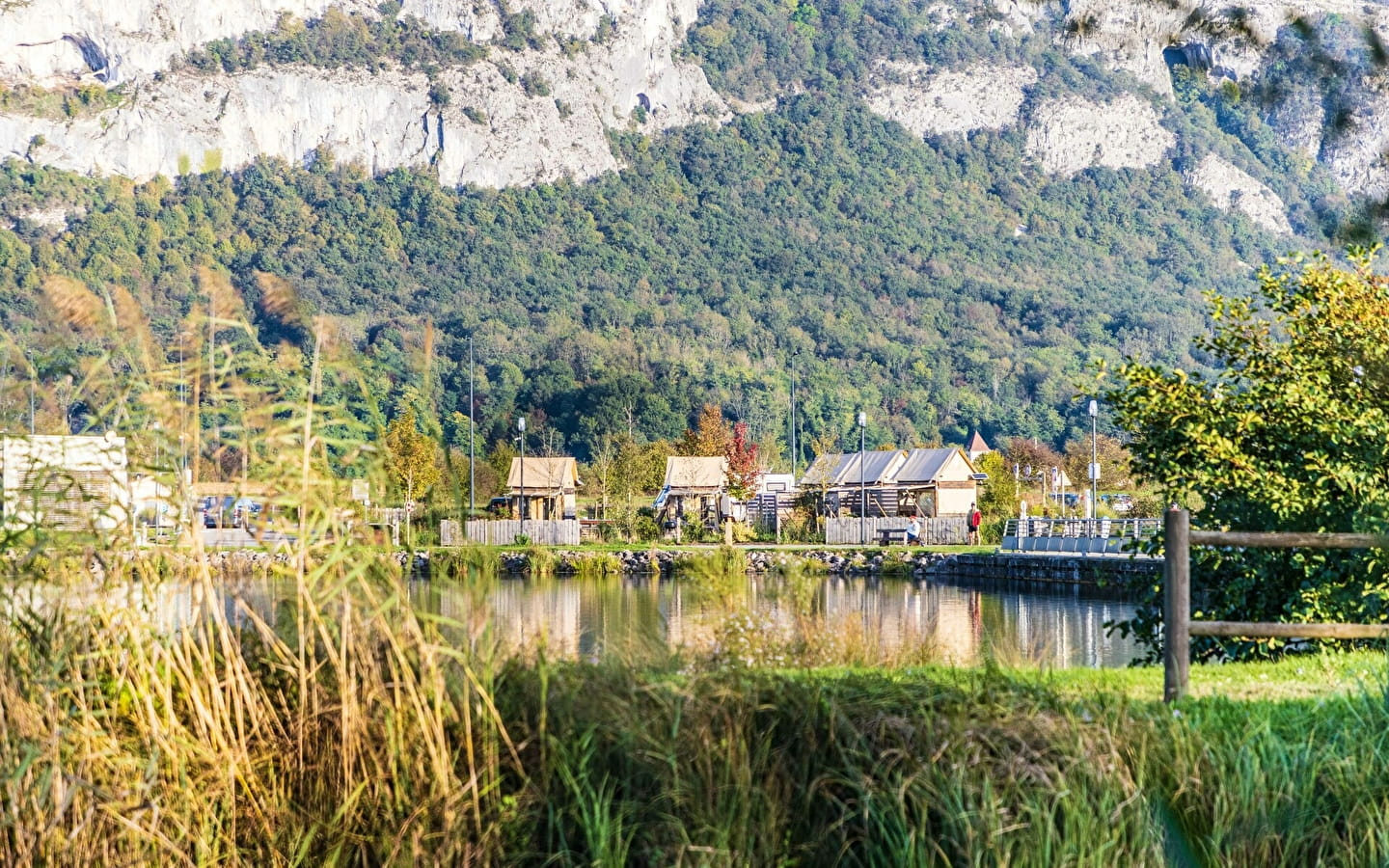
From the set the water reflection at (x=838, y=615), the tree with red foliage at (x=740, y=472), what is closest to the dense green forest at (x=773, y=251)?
the tree with red foliage at (x=740, y=472)

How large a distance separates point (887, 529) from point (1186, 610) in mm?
40276

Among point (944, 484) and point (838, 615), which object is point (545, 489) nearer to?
point (944, 484)

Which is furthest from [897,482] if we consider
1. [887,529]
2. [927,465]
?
[887,529]

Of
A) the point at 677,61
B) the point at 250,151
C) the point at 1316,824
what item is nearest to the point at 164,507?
the point at 1316,824

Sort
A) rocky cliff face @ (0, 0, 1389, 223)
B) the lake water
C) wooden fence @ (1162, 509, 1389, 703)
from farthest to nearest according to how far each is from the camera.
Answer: rocky cliff face @ (0, 0, 1389, 223), wooden fence @ (1162, 509, 1389, 703), the lake water

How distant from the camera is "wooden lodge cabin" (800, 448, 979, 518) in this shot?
51.3 m

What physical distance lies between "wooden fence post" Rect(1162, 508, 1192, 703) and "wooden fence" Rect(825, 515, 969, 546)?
130 feet

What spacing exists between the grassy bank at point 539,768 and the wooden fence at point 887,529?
136 ft

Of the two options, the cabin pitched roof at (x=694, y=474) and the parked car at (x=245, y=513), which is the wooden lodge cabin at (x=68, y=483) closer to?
the parked car at (x=245, y=513)

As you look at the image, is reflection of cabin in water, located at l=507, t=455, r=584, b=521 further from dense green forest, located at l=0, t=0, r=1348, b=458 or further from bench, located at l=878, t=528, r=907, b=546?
bench, located at l=878, t=528, r=907, b=546

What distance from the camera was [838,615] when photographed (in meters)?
12.7

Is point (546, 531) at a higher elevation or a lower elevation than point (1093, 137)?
lower

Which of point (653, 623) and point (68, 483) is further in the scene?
point (653, 623)

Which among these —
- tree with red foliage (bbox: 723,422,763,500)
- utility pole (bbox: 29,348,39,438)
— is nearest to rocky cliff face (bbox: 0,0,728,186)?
tree with red foliage (bbox: 723,422,763,500)
